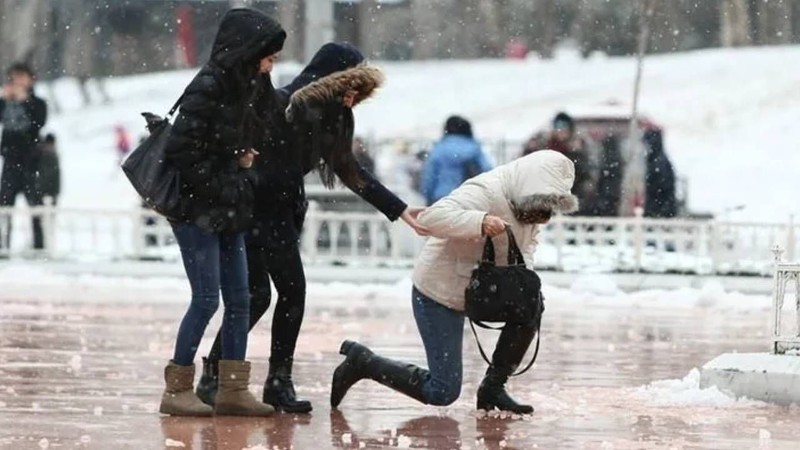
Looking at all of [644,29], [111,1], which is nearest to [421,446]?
[644,29]

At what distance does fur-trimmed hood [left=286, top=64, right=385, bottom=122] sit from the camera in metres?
9.23

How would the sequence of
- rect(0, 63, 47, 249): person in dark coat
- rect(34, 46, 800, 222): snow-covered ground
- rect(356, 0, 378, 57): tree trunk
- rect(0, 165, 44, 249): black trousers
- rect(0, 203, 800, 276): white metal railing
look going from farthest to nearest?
rect(356, 0, 378, 57): tree trunk → rect(34, 46, 800, 222): snow-covered ground → rect(0, 63, 47, 249): person in dark coat → rect(0, 165, 44, 249): black trousers → rect(0, 203, 800, 276): white metal railing

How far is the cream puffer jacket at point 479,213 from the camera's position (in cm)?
907

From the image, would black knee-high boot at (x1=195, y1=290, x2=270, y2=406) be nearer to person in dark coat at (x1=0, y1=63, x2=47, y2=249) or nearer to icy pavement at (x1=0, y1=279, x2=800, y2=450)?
icy pavement at (x1=0, y1=279, x2=800, y2=450)

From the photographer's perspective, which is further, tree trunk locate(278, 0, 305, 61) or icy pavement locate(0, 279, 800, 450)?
tree trunk locate(278, 0, 305, 61)

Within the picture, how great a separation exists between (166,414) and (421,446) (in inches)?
50.4

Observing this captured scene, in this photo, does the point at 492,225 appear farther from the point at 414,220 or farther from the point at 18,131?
the point at 18,131

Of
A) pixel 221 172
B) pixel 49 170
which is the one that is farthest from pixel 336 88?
pixel 49 170

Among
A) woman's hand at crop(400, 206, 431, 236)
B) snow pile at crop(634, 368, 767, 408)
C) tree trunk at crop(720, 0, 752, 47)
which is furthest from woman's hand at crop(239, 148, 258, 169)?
tree trunk at crop(720, 0, 752, 47)

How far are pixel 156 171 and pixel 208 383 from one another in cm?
110

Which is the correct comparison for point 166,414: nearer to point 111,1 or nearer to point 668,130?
point 668,130

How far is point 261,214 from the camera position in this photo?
30.5 feet

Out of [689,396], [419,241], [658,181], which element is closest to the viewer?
[689,396]

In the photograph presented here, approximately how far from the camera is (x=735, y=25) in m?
54.6
